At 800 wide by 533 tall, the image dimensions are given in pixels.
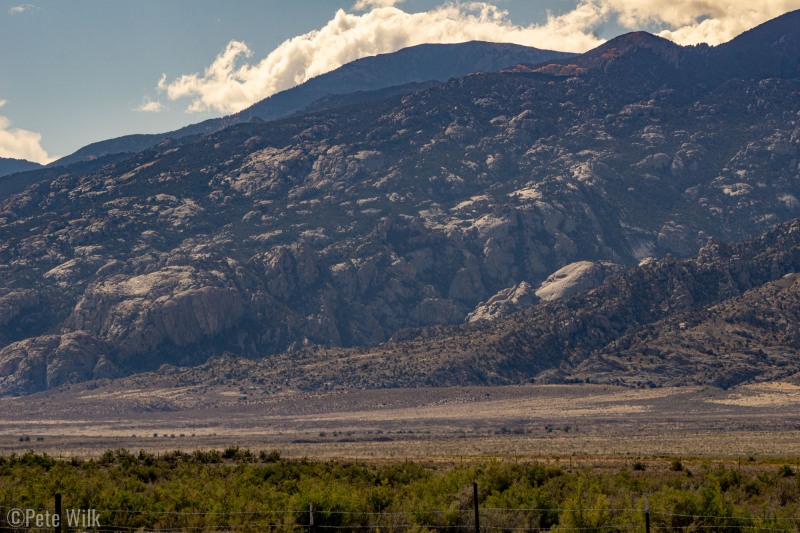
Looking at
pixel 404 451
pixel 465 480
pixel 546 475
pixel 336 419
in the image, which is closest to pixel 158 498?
pixel 465 480

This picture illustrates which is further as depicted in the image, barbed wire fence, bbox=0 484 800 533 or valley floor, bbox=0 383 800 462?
valley floor, bbox=0 383 800 462

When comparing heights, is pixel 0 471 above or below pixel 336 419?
above

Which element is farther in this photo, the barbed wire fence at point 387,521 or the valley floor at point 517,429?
the valley floor at point 517,429

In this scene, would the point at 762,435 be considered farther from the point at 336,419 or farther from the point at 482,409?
the point at 336,419

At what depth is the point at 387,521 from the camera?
4397 centimetres

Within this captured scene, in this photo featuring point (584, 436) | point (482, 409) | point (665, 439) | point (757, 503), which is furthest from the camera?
point (482, 409)

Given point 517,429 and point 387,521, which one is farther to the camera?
point 517,429

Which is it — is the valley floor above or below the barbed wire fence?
below

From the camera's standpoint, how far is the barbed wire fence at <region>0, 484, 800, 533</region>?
4075cm

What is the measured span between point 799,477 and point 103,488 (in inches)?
1360

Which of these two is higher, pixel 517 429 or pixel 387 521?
pixel 387 521

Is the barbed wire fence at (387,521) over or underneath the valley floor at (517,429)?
over

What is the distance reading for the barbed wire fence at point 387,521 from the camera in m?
40.8

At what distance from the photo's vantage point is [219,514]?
4372 centimetres
